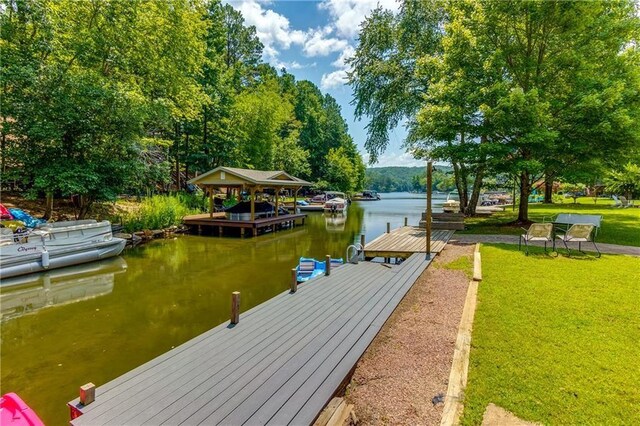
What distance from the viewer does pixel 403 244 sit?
10523 mm

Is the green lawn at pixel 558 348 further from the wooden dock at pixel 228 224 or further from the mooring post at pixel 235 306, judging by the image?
the wooden dock at pixel 228 224

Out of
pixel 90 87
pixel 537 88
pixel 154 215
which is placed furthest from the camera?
pixel 154 215

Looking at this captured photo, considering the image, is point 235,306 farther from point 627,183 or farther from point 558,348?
point 627,183

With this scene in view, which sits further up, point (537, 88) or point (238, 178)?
point (537, 88)

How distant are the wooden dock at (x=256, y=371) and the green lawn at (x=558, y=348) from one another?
1364 mm

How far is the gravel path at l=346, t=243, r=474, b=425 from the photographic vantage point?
2.92 m

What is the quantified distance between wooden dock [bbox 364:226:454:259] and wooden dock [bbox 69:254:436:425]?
163 inches

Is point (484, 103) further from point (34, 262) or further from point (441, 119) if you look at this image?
point (34, 262)

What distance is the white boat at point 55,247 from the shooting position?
8.77 meters

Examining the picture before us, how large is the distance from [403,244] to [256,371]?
311 inches

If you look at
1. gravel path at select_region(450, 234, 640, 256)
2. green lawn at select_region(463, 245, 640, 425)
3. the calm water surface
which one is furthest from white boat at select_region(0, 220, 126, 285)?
gravel path at select_region(450, 234, 640, 256)

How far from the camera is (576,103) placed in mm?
11062

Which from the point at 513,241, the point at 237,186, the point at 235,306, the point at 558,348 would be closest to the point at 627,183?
the point at 513,241

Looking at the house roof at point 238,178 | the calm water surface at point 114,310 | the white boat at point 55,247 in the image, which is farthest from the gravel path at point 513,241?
the white boat at point 55,247
